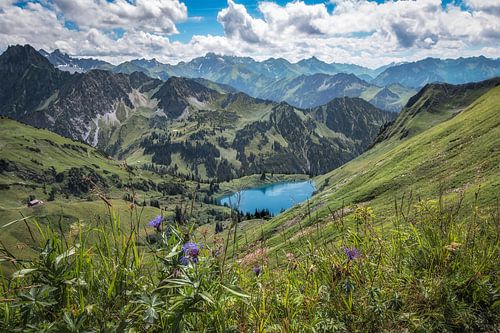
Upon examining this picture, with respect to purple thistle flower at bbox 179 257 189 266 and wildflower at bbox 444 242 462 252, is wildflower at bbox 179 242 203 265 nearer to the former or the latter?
purple thistle flower at bbox 179 257 189 266

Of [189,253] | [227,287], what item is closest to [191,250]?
[189,253]

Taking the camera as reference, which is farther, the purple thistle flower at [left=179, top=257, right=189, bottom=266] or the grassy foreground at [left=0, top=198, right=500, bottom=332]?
the purple thistle flower at [left=179, top=257, right=189, bottom=266]

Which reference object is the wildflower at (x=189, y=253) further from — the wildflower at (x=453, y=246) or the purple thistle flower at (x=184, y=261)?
the wildflower at (x=453, y=246)

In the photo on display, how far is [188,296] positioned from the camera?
3664mm

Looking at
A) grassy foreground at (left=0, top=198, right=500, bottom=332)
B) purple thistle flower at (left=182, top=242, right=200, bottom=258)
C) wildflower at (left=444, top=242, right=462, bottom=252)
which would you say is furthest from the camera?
wildflower at (left=444, top=242, right=462, bottom=252)

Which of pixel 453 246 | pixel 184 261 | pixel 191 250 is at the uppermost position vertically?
Answer: pixel 191 250

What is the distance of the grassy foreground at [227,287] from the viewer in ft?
12.5

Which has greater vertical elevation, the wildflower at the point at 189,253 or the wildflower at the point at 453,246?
the wildflower at the point at 189,253

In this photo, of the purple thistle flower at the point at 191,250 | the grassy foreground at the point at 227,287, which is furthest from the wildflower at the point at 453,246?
the purple thistle flower at the point at 191,250

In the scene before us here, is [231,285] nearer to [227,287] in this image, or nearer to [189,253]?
[227,287]

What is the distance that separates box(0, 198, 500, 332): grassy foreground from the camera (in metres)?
3.82

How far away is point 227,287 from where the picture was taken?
12.9ft

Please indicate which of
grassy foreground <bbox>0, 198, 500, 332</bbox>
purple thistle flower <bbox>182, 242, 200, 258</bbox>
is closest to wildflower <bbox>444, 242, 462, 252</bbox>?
grassy foreground <bbox>0, 198, 500, 332</bbox>

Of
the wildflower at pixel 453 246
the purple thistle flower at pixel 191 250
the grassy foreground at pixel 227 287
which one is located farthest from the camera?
the wildflower at pixel 453 246
